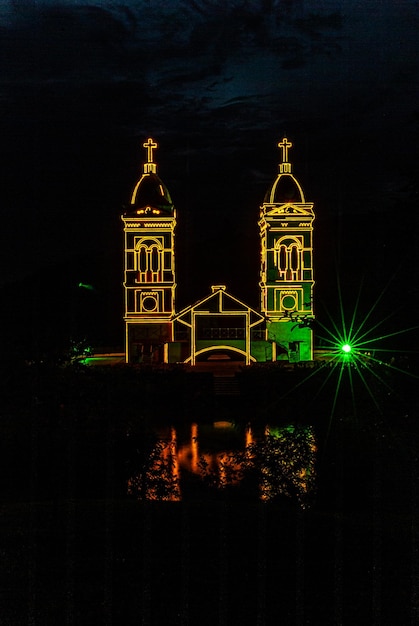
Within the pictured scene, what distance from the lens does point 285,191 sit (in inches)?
1607

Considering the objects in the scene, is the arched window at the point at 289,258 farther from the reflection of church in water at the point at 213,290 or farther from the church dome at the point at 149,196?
the church dome at the point at 149,196

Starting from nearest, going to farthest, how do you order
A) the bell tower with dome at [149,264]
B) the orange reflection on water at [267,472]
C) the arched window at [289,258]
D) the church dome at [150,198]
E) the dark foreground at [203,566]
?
the dark foreground at [203,566] < the orange reflection on water at [267,472] < the bell tower with dome at [149,264] < the church dome at [150,198] < the arched window at [289,258]

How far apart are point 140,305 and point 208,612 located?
114 ft

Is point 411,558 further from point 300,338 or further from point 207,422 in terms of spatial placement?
point 300,338

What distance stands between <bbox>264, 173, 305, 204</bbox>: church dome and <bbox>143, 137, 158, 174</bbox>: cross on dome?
669 cm

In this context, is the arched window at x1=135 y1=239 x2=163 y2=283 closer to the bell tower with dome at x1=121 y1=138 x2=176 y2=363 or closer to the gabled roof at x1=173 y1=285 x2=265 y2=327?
the bell tower with dome at x1=121 y1=138 x2=176 y2=363

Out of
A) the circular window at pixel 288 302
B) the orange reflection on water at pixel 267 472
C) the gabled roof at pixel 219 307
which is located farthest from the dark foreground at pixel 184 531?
the circular window at pixel 288 302

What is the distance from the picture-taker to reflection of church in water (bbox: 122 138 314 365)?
39.8 metres

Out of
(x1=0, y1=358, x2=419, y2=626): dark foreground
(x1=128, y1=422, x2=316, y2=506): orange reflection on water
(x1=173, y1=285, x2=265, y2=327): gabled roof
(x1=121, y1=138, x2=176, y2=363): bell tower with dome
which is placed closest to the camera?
(x1=0, y1=358, x2=419, y2=626): dark foreground

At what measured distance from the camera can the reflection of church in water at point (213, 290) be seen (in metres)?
39.8

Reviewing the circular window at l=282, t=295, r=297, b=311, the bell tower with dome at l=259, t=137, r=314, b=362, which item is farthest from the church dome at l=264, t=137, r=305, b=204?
the circular window at l=282, t=295, r=297, b=311

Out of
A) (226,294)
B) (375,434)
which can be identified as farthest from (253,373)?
(375,434)

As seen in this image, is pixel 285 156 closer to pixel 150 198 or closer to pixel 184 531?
pixel 150 198

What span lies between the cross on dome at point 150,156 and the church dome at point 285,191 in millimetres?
6687
